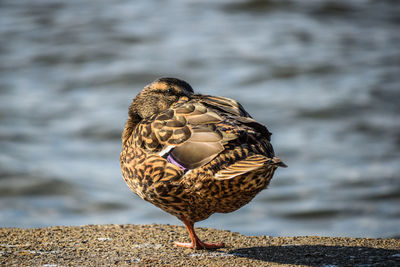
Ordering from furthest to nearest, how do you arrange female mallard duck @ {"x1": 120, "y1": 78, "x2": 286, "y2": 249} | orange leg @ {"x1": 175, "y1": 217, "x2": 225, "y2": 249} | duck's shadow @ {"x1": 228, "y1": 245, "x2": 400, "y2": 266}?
orange leg @ {"x1": 175, "y1": 217, "x2": 225, "y2": 249}, duck's shadow @ {"x1": 228, "y1": 245, "x2": 400, "y2": 266}, female mallard duck @ {"x1": 120, "y1": 78, "x2": 286, "y2": 249}

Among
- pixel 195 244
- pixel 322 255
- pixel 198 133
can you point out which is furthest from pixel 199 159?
pixel 322 255

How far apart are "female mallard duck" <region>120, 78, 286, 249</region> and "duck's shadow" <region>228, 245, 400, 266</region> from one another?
0.41m

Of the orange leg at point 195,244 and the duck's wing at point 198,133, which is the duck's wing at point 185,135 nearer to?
the duck's wing at point 198,133

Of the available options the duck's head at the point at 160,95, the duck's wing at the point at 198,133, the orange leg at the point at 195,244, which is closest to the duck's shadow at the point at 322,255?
the orange leg at the point at 195,244

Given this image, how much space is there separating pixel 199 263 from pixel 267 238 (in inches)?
40.3

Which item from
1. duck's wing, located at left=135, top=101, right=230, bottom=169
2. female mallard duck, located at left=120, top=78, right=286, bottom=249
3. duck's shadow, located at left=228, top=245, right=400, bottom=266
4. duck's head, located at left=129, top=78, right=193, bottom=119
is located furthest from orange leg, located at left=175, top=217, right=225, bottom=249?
duck's head, located at left=129, top=78, right=193, bottom=119

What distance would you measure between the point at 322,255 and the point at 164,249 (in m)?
1.26

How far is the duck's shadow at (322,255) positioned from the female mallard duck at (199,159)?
412 mm

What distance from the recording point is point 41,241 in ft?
17.1

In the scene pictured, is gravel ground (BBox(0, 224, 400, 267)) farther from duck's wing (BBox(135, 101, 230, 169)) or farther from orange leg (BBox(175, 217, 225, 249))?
duck's wing (BBox(135, 101, 230, 169))

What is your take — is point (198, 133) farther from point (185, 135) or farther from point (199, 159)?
point (199, 159)

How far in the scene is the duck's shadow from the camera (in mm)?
4520

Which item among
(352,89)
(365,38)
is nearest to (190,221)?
(352,89)

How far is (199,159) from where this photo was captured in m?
4.39
